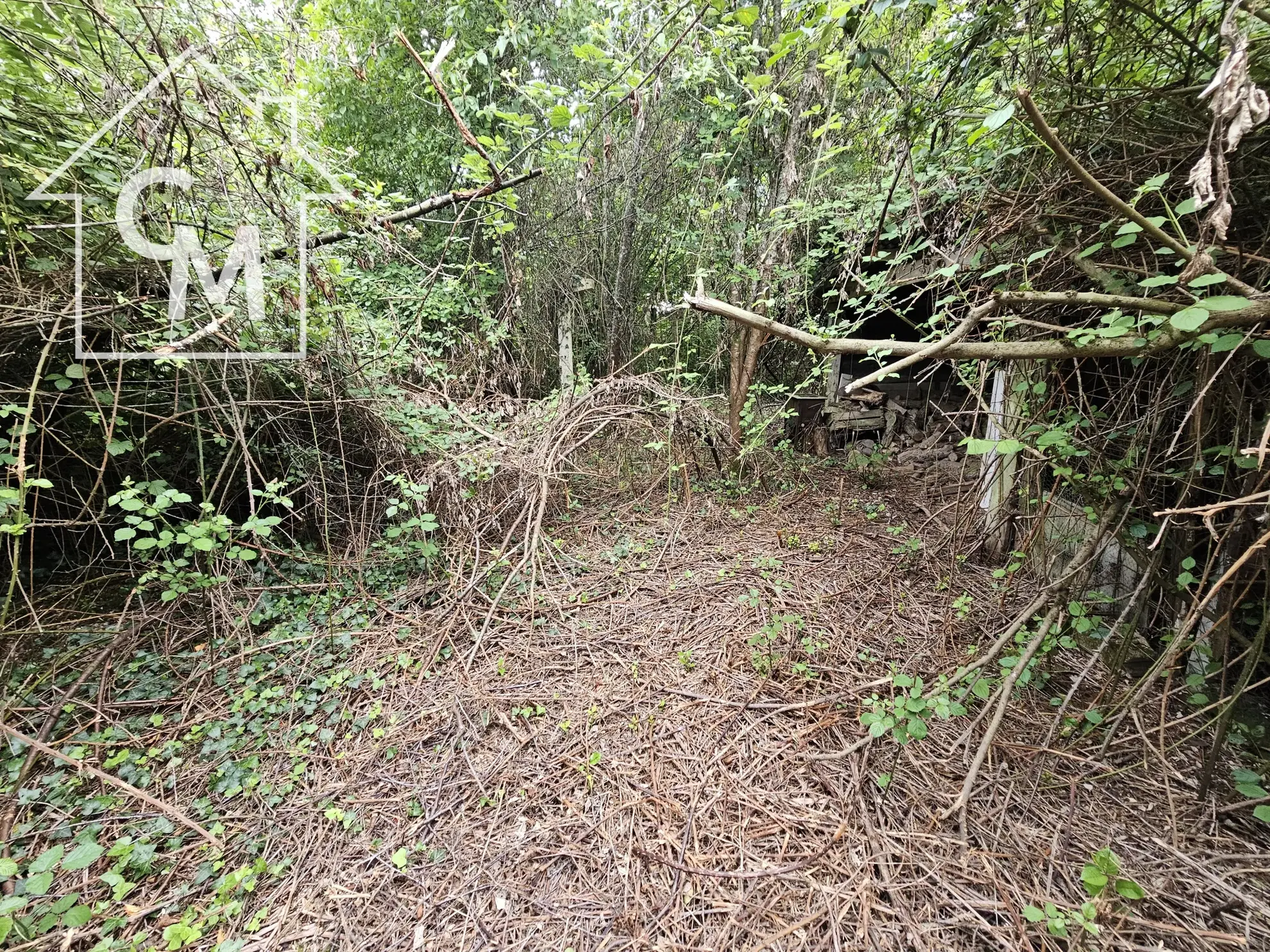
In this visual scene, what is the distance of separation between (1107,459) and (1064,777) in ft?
3.96

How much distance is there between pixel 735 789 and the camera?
180 cm

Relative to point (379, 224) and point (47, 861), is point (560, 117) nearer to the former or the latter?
point (379, 224)

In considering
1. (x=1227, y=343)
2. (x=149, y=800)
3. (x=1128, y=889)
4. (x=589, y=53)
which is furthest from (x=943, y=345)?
(x=149, y=800)

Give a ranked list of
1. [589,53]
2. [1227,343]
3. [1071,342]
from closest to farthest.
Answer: [1227,343], [1071,342], [589,53]

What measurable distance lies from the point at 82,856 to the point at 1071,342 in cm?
345

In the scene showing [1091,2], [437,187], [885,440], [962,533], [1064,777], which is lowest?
[1064,777]

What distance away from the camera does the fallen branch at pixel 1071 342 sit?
1155 millimetres

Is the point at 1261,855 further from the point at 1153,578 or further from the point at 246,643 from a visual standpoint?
the point at 246,643

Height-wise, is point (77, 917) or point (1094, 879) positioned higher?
point (1094, 879)

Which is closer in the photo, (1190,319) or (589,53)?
(1190,319)

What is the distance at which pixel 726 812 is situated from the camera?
1727 millimetres

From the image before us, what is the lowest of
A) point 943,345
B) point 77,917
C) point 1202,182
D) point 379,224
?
point 77,917

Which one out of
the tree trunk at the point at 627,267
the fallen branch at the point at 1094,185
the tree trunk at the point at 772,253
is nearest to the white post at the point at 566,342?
the tree trunk at the point at 627,267

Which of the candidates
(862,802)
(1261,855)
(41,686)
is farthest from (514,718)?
(1261,855)
